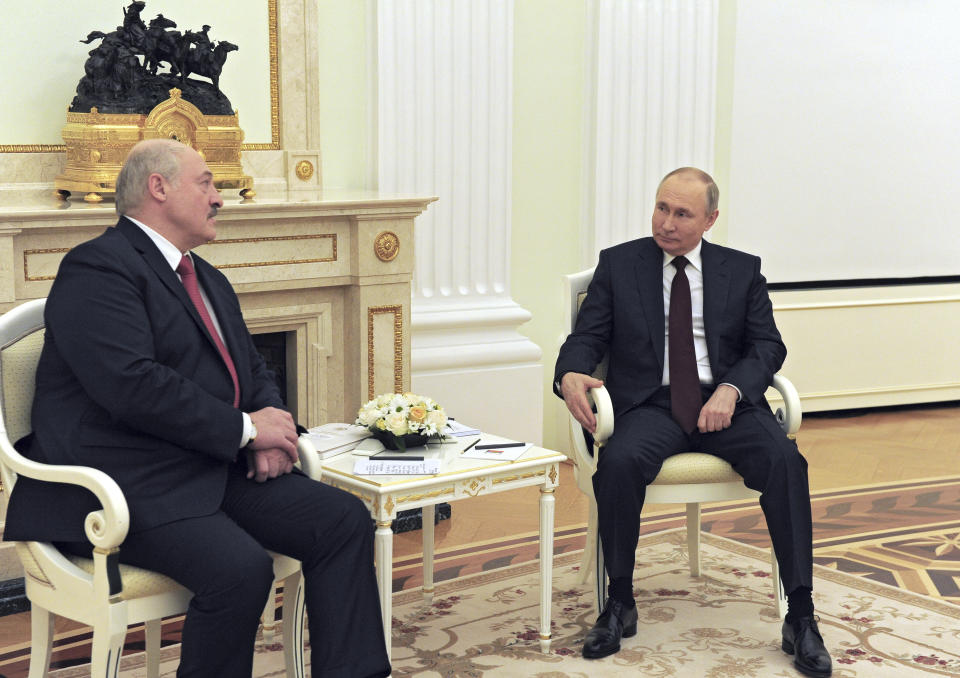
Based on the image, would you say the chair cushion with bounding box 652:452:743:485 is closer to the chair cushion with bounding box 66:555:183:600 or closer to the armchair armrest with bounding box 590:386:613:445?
the armchair armrest with bounding box 590:386:613:445

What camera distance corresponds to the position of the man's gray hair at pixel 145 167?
2783 mm

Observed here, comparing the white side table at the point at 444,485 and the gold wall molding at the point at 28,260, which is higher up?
the gold wall molding at the point at 28,260

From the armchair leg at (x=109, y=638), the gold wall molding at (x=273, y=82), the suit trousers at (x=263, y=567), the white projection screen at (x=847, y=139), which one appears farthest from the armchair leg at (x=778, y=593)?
the white projection screen at (x=847, y=139)

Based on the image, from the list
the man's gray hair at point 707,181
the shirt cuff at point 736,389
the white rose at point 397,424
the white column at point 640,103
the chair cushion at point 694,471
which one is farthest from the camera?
the white column at point 640,103

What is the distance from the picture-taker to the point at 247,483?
2832mm

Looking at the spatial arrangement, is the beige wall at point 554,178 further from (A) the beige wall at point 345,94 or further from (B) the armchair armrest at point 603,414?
(B) the armchair armrest at point 603,414

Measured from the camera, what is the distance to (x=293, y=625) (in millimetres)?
2949

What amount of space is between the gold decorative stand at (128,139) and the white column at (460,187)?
90cm

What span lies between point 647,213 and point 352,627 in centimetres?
358

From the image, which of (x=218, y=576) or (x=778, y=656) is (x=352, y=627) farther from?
(x=778, y=656)

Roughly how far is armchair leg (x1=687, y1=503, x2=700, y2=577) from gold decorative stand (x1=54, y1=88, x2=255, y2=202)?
1.95 metres

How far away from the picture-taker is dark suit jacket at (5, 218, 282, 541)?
2.59m

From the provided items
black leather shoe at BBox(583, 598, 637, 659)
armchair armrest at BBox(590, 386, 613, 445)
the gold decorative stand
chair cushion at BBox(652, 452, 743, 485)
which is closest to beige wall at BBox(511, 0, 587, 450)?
the gold decorative stand

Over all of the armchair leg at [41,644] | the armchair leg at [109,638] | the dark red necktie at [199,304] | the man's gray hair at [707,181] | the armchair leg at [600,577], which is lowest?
the armchair leg at [600,577]
